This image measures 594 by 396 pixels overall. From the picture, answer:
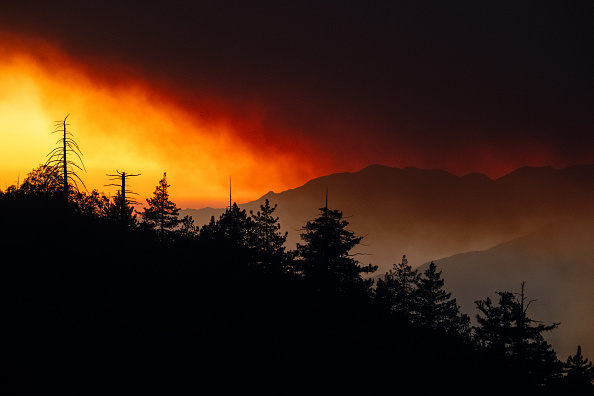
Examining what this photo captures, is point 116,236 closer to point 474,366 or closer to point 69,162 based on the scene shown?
point 69,162

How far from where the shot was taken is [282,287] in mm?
34688

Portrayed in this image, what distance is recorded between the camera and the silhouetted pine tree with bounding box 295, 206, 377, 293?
122ft

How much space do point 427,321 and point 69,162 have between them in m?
37.9

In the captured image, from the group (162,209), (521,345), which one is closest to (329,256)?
(521,345)

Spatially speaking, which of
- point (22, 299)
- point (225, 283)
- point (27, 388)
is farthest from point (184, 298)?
point (27, 388)

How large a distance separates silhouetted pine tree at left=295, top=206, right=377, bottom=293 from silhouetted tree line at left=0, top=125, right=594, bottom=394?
0.29ft

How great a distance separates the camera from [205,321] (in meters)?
25.6

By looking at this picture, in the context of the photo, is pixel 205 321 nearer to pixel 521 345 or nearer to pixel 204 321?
pixel 204 321

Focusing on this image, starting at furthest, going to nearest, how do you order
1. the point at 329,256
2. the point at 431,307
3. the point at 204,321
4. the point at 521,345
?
the point at 431,307, the point at 329,256, the point at 521,345, the point at 204,321

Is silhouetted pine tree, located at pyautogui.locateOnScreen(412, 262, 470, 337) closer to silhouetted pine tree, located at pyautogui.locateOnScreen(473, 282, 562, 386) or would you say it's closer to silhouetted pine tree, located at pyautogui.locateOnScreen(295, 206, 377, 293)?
silhouetted pine tree, located at pyautogui.locateOnScreen(473, 282, 562, 386)

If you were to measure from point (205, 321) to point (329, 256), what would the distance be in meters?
14.1

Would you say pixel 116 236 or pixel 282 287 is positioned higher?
pixel 116 236

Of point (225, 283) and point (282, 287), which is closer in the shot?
point (225, 283)

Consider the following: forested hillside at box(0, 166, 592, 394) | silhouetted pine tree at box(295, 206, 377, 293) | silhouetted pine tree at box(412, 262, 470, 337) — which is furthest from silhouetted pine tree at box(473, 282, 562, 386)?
silhouetted pine tree at box(295, 206, 377, 293)
